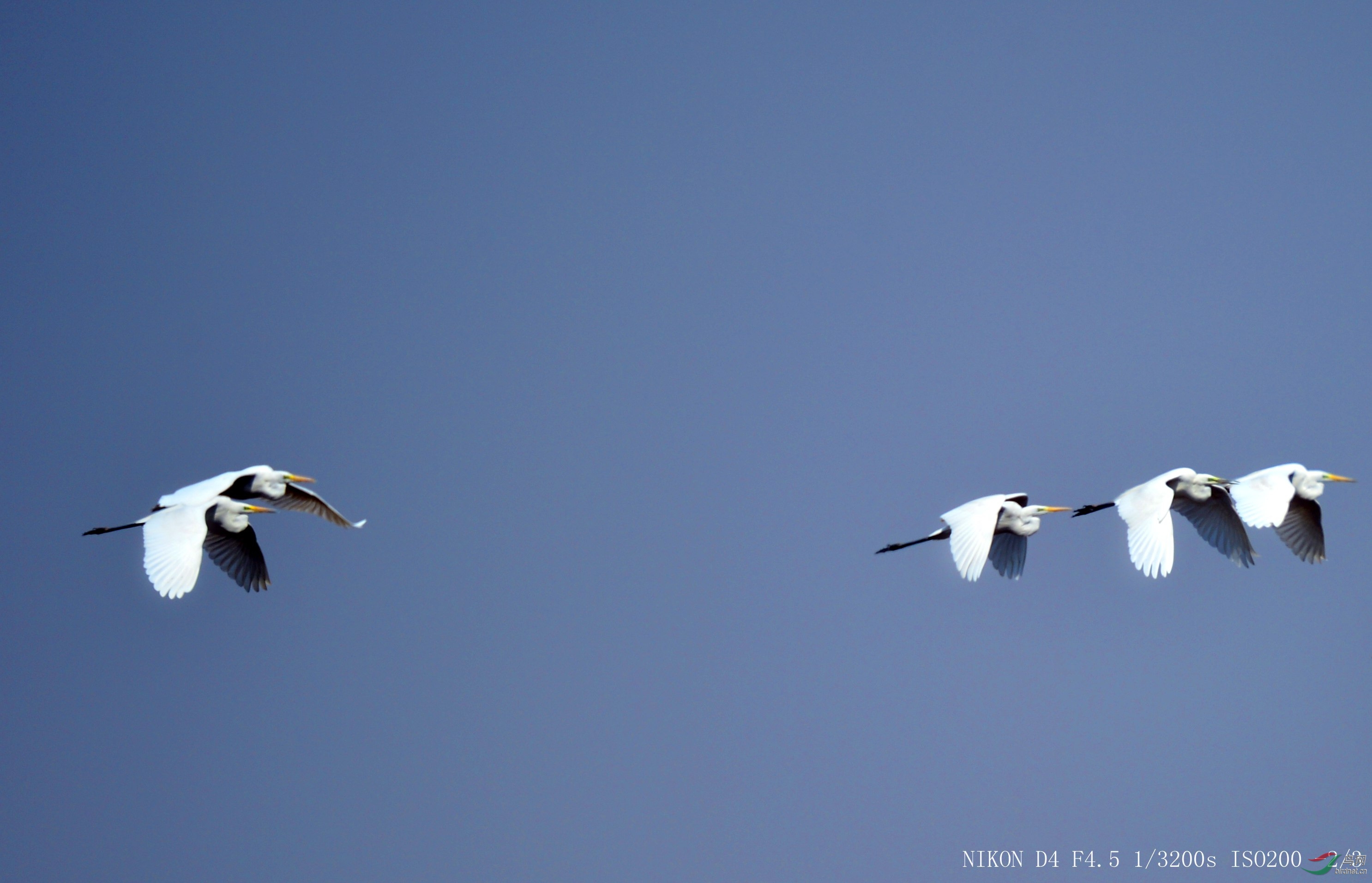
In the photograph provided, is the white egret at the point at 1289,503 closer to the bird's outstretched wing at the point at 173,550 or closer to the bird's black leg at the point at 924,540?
the bird's black leg at the point at 924,540

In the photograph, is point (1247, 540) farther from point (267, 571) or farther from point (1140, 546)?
point (267, 571)

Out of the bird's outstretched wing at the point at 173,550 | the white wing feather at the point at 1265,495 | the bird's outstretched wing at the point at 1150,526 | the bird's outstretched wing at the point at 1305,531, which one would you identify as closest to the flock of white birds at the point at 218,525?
the bird's outstretched wing at the point at 173,550

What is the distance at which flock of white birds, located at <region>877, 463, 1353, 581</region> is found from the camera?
72.0ft

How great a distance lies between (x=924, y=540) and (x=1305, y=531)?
5868 mm

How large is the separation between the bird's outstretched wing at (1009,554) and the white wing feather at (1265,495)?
303 cm

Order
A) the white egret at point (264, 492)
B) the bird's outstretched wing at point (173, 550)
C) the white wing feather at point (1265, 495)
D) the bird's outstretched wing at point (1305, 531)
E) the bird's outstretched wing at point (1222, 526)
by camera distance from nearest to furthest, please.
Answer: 1. the bird's outstretched wing at point (173, 550)
2. the white egret at point (264, 492)
3. the white wing feather at point (1265, 495)
4. the bird's outstretched wing at point (1222, 526)
5. the bird's outstretched wing at point (1305, 531)

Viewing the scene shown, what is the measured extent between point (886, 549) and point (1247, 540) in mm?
5406

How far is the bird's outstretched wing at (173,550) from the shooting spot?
19.7 m

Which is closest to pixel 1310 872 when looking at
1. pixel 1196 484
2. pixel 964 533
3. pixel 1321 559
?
pixel 1321 559

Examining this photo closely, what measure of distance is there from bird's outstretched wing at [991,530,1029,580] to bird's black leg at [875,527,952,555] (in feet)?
2.33

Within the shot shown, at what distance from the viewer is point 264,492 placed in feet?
75.6

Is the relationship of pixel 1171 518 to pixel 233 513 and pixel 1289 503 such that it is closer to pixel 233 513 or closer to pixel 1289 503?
pixel 1289 503

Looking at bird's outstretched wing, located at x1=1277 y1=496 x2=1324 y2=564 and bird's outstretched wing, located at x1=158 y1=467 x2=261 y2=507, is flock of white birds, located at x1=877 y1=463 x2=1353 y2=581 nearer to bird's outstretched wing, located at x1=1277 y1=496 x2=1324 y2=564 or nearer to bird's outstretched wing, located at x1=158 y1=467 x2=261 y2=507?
bird's outstretched wing, located at x1=1277 y1=496 x2=1324 y2=564

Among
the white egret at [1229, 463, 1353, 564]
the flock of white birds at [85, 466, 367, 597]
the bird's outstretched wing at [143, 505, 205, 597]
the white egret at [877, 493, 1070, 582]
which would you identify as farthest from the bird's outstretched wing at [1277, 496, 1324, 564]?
the bird's outstretched wing at [143, 505, 205, 597]
